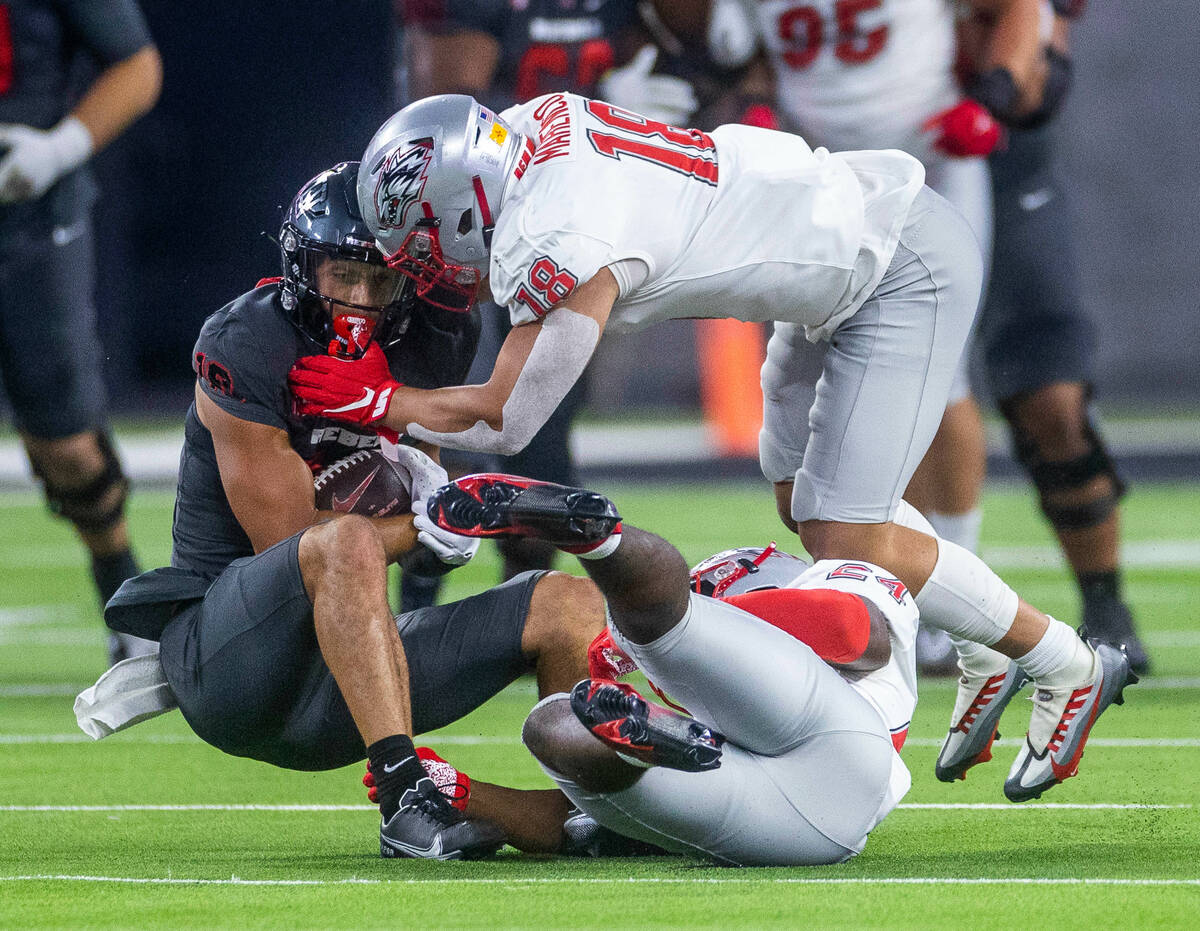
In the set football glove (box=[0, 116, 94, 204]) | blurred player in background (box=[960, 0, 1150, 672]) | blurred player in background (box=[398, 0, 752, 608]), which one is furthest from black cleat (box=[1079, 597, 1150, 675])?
football glove (box=[0, 116, 94, 204])

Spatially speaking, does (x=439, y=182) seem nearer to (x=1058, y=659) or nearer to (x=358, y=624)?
(x=358, y=624)

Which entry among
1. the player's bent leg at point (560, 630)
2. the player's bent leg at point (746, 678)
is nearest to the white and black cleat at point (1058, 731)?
the player's bent leg at point (746, 678)

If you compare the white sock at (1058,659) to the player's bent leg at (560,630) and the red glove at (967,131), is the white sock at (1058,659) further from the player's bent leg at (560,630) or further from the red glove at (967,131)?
the red glove at (967,131)

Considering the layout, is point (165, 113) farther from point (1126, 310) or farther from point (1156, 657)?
point (1156, 657)

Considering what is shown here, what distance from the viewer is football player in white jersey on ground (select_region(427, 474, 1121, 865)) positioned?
2.62 m

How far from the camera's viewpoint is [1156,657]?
541 centimetres

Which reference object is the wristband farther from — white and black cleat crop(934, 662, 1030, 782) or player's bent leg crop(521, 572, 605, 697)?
player's bent leg crop(521, 572, 605, 697)

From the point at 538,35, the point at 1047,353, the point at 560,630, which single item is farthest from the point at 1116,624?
the point at 560,630

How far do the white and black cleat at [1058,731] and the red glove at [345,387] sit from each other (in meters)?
1.24

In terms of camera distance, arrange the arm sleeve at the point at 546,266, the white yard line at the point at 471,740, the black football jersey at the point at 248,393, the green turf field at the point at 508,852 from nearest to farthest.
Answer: the green turf field at the point at 508,852, the arm sleeve at the point at 546,266, the black football jersey at the point at 248,393, the white yard line at the point at 471,740

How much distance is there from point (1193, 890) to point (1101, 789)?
3.29ft

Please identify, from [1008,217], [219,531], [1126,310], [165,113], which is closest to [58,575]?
[1008,217]

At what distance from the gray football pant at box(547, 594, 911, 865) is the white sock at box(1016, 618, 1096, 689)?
0.66 meters

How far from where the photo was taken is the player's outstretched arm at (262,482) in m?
3.22
